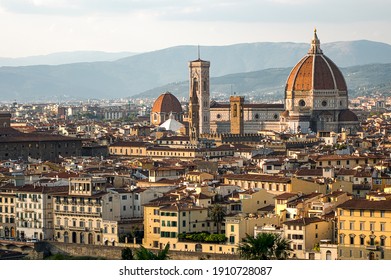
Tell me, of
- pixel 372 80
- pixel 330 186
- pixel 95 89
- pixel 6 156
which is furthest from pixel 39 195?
pixel 95 89

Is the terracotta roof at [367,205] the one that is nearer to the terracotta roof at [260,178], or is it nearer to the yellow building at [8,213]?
the terracotta roof at [260,178]

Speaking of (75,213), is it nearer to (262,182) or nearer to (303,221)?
(262,182)

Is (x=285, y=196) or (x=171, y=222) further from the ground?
(x=285, y=196)

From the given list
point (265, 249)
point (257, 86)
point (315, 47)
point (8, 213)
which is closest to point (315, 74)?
point (315, 47)

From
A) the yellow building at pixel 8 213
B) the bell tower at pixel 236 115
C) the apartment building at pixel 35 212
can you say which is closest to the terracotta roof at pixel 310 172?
the apartment building at pixel 35 212

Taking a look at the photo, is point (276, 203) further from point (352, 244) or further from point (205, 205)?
point (352, 244)

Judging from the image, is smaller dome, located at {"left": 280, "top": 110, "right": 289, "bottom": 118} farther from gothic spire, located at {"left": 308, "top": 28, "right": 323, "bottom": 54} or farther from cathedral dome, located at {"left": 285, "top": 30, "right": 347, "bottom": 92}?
gothic spire, located at {"left": 308, "top": 28, "right": 323, "bottom": 54}
